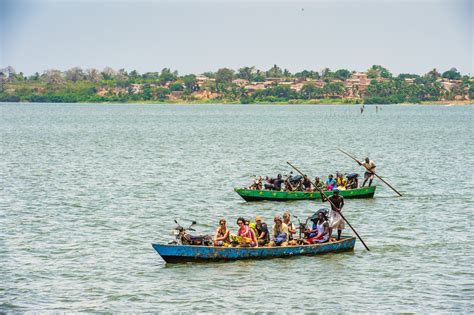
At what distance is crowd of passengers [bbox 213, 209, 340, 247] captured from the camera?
91.0ft

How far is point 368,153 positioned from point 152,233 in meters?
50.7

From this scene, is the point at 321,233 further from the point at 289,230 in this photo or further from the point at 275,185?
the point at 275,185

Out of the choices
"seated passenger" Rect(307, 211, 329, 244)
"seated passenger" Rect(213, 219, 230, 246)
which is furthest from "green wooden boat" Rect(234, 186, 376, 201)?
"seated passenger" Rect(213, 219, 230, 246)

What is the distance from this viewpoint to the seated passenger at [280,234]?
28297 mm

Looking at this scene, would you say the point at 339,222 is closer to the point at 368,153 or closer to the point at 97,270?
the point at 97,270

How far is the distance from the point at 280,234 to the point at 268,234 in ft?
1.37

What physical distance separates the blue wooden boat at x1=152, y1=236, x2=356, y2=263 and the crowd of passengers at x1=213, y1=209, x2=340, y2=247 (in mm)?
244

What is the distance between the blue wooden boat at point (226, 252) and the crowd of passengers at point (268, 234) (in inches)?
9.6

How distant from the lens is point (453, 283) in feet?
84.9

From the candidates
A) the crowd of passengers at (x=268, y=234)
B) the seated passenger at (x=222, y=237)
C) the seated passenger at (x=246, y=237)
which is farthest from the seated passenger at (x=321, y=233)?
the seated passenger at (x=222, y=237)

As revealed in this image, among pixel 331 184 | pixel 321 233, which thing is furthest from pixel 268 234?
pixel 331 184

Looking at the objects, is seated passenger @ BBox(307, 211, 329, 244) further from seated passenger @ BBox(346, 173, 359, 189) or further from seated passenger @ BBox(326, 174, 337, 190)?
seated passenger @ BBox(346, 173, 359, 189)

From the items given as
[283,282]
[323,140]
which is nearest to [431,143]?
[323,140]

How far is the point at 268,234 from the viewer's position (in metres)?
28.5
